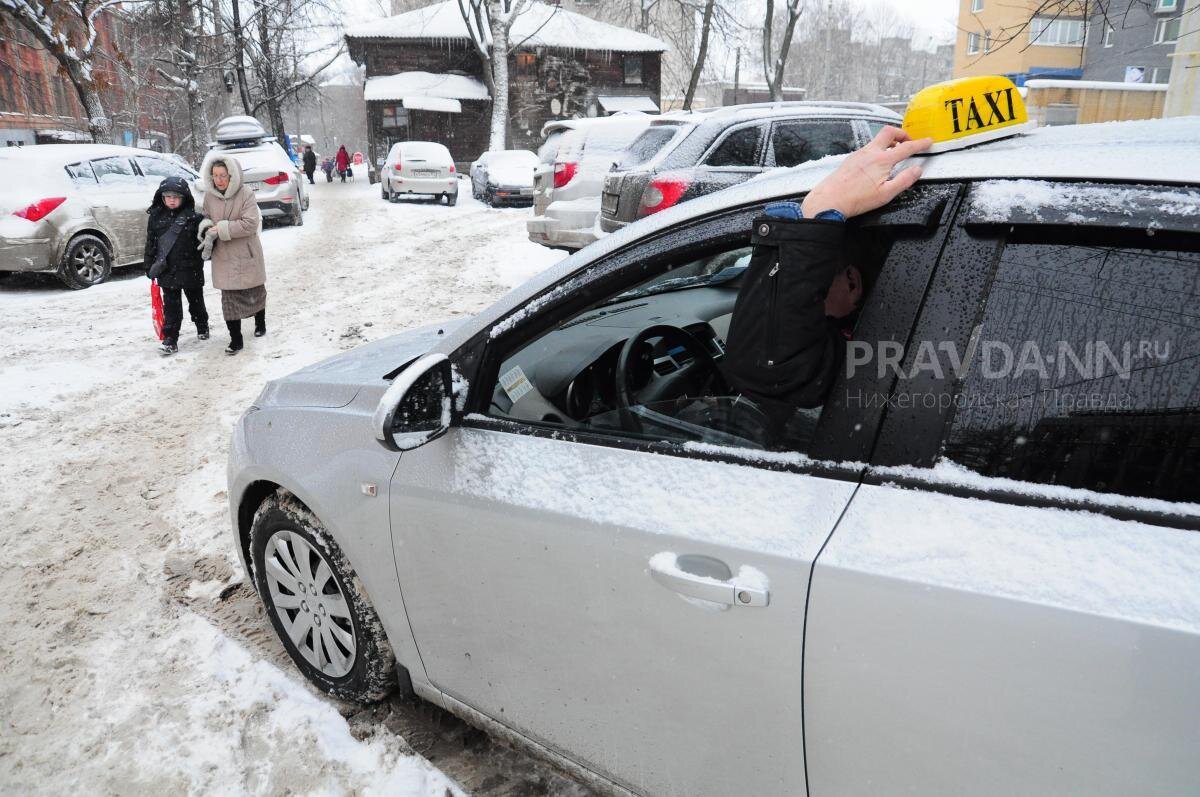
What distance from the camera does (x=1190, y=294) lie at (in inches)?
47.7

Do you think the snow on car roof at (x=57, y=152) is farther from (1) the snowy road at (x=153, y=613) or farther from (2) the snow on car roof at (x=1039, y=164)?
(2) the snow on car roof at (x=1039, y=164)

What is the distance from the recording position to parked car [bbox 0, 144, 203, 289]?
32.5 feet

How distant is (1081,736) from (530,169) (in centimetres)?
2070

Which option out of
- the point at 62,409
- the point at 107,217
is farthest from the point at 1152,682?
the point at 107,217

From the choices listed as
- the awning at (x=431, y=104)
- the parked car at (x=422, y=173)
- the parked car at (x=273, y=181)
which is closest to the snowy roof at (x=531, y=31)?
the awning at (x=431, y=104)

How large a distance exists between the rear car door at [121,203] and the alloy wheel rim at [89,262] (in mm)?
279

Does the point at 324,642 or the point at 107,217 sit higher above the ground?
the point at 107,217

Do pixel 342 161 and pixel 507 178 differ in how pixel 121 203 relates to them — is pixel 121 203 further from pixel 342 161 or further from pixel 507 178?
pixel 342 161

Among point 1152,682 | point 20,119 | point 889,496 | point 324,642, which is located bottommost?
point 324,642

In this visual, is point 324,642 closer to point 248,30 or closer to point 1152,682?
point 1152,682

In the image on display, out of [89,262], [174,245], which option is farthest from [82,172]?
[174,245]

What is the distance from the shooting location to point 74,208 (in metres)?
10.4

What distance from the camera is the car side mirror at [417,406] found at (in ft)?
6.11

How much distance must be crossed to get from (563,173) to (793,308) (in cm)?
864
